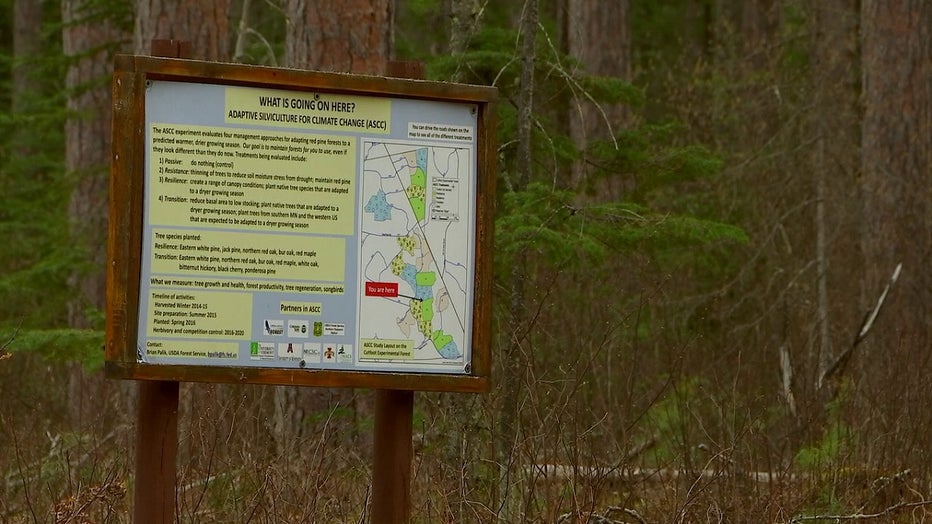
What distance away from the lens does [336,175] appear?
4320 mm

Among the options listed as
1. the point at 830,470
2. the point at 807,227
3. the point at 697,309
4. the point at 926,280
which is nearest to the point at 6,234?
the point at 697,309

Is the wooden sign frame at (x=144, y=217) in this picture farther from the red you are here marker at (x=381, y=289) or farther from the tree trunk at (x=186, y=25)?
the tree trunk at (x=186, y=25)

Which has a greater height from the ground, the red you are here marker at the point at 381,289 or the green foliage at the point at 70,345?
the red you are here marker at the point at 381,289

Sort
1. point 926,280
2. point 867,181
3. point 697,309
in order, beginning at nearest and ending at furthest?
point 926,280
point 867,181
point 697,309

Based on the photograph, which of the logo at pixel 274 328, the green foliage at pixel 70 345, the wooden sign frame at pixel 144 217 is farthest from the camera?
the green foliage at pixel 70 345

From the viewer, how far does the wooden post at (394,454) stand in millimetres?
4559

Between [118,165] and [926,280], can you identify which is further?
[926,280]

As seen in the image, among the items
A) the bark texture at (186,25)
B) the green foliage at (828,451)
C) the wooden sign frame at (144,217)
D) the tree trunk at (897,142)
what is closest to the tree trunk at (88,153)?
the bark texture at (186,25)

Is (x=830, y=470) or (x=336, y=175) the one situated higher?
(x=336, y=175)

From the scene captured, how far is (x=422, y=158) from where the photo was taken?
4.44 metres

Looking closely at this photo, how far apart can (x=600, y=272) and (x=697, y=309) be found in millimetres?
4161

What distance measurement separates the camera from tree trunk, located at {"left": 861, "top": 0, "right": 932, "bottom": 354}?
444 inches

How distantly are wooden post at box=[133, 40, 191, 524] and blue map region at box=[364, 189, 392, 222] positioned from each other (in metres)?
0.77

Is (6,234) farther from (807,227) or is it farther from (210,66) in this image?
(210,66)
